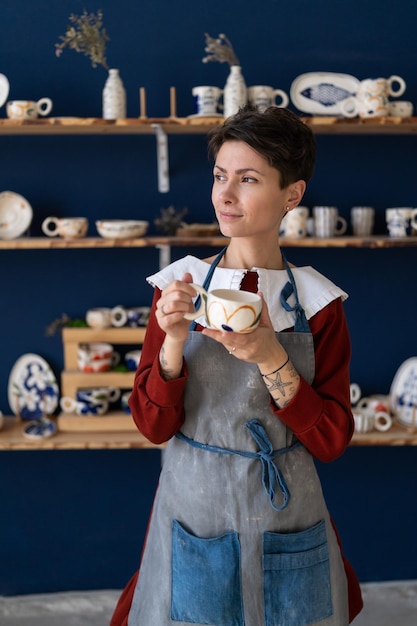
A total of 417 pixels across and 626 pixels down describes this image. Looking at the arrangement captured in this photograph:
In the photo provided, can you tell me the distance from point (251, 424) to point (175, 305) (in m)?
0.31

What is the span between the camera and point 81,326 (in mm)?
2346

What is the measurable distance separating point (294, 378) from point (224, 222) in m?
0.30

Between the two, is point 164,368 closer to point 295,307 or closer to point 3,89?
point 295,307

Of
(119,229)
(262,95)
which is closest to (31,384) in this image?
(119,229)

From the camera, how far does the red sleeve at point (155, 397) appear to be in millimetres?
1243

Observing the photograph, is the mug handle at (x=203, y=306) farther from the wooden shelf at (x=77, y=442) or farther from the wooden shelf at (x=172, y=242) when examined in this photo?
the wooden shelf at (x=77, y=442)

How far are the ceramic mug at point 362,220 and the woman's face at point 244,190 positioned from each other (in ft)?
3.57

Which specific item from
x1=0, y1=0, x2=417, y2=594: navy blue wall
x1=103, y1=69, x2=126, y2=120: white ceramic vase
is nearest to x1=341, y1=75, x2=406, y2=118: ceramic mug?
x1=0, y1=0, x2=417, y2=594: navy blue wall

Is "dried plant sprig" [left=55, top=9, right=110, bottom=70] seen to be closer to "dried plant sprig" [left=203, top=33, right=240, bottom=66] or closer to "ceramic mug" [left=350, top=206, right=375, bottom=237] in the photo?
"dried plant sprig" [left=203, top=33, right=240, bottom=66]

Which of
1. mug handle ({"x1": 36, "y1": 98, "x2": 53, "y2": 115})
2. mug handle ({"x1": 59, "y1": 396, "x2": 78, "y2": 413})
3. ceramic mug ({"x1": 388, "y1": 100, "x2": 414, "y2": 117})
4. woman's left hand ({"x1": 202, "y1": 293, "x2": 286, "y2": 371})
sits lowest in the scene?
mug handle ({"x1": 59, "y1": 396, "x2": 78, "y2": 413})

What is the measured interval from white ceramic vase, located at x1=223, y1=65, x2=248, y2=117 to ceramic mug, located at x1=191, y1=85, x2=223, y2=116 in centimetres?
3

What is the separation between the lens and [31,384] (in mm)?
2406

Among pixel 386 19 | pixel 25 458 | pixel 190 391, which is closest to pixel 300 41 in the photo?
pixel 386 19

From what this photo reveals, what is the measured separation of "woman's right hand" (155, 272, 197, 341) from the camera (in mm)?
1125
